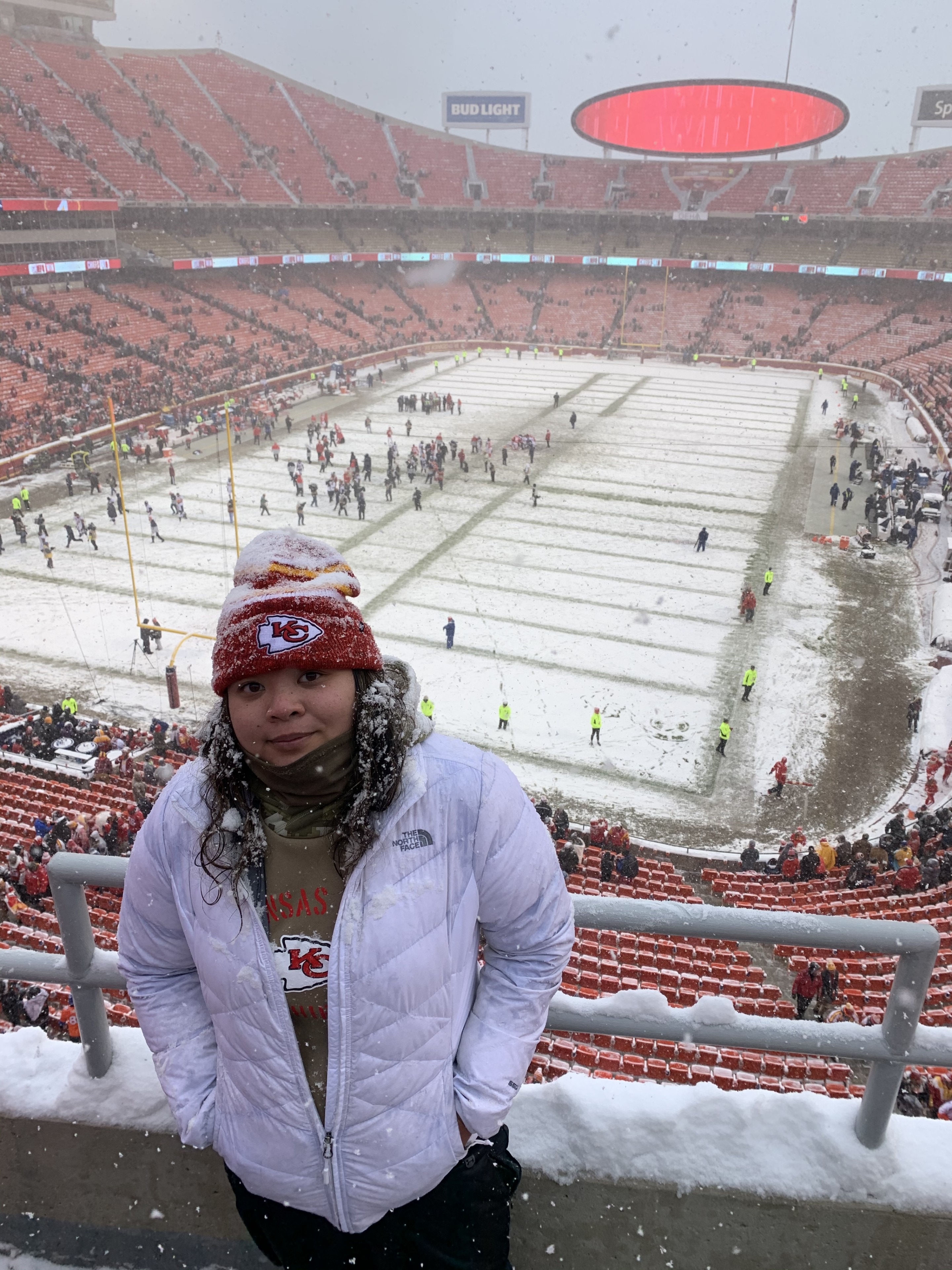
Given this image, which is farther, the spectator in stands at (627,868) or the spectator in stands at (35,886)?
the spectator in stands at (627,868)

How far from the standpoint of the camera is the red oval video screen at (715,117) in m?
64.1

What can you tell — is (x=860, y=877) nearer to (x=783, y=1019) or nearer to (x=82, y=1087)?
(x=783, y=1019)

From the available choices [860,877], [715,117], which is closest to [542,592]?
[860,877]

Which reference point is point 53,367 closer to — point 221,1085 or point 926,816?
point 926,816

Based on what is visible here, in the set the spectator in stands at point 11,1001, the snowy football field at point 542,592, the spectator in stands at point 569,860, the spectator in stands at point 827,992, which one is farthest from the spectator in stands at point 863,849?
the spectator in stands at point 11,1001

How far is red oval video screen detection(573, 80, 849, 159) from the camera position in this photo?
6406 centimetres

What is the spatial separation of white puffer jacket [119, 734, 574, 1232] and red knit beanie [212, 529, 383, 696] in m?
0.25

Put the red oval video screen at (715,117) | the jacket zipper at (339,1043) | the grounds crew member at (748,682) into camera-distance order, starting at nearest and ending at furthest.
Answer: the jacket zipper at (339,1043)
the grounds crew member at (748,682)
the red oval video screen at (715,117)

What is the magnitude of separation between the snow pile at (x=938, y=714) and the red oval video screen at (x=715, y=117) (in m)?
60.8

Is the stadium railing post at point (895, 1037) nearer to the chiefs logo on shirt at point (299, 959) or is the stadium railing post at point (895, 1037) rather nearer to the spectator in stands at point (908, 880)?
the chiefs logo on shirt at point (299, 959)

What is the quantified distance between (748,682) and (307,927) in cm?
1623

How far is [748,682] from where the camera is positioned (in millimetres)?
17031

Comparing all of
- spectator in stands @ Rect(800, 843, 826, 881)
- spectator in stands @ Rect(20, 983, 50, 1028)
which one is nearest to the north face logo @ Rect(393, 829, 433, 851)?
spectator in stands @ Rect(20, 983, 50, 1028)

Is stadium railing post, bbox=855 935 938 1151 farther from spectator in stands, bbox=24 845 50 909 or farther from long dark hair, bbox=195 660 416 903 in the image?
spectator in stands, bbox=24 845 50 909
